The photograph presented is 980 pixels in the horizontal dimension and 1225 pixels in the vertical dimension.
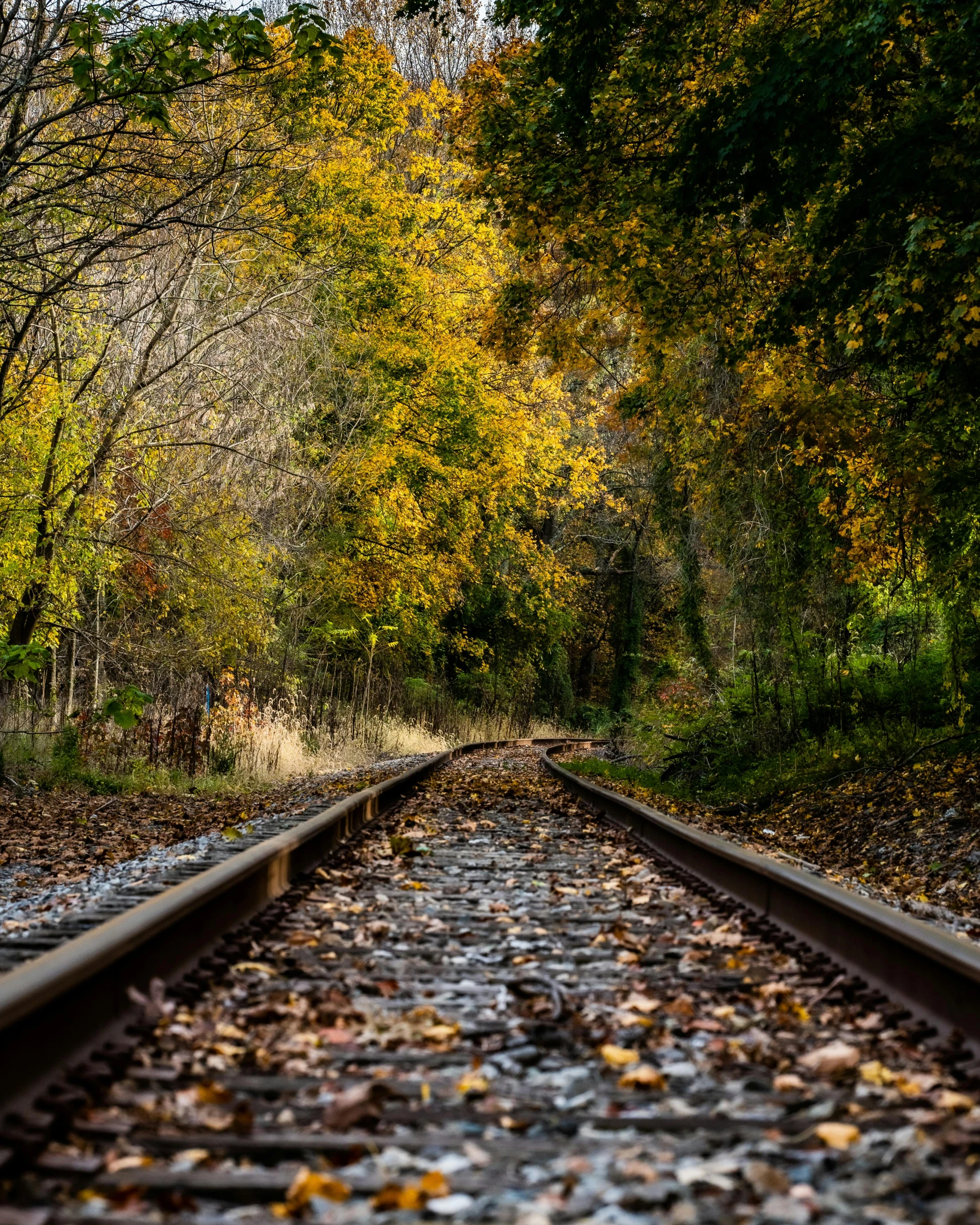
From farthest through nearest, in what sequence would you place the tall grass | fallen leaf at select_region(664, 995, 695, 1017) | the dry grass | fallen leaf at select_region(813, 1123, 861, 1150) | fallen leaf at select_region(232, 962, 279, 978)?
1. the dry grass
2. the tall grass
3. fallen leaf at select_region(232, 962, 279, 978)
4. fallen leaf at select_region(664, 995, 695, 1017)
5. fallen leaf at select_region(813, 1123, 861, 1150)

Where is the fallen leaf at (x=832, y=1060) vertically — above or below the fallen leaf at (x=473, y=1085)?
above

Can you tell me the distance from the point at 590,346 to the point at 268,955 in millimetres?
12405

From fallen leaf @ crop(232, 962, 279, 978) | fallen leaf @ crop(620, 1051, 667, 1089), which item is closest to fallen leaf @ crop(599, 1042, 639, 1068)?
fallen leaf @ crop(620, 1051, 667, 1089)

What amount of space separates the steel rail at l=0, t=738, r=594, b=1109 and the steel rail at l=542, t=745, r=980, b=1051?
227 centimetres

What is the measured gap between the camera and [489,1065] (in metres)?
3.24

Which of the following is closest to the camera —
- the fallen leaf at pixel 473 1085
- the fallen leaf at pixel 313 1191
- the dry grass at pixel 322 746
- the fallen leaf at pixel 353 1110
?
the fallen leaf at pixel 313 1191

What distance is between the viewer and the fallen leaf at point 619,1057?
10.6 ft

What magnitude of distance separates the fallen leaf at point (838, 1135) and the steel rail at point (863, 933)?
763mm

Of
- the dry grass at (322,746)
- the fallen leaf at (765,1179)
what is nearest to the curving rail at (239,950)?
the fallen leaf at (765,1179)

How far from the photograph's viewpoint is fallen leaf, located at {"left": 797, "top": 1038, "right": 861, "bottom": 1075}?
3137mm

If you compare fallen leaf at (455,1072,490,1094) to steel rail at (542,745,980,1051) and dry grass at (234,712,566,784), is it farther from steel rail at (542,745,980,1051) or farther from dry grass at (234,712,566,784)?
dry grass at (234,712,566,784)

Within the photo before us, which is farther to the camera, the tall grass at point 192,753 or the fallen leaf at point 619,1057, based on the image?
the tall grass at point 192,753

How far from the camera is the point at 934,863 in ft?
28.5

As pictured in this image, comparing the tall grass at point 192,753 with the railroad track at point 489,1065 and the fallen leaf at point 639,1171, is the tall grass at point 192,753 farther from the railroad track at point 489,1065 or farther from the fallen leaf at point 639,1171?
the fallen leaf at point 639,1171
